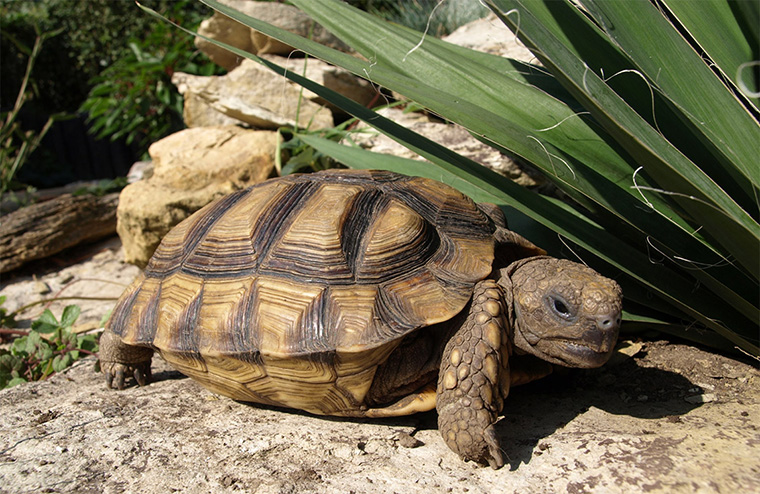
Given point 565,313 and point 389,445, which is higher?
point 565,313

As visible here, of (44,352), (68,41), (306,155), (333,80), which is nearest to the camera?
(44,352)

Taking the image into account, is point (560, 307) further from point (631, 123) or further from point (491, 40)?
point (491, 40)

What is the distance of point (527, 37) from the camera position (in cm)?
129

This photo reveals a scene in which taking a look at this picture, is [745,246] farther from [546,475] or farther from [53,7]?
[53,7]

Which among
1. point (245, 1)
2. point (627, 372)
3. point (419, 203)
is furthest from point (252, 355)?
point (245, 1)

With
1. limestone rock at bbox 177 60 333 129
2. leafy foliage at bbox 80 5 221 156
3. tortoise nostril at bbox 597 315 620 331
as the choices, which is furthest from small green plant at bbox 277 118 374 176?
leafy foliage at bbox 80 5 221 156

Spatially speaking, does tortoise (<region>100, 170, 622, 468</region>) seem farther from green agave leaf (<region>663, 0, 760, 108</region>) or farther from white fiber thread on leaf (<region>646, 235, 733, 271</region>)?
green agave leaf (<region>663, 0, 760, 108</region>)

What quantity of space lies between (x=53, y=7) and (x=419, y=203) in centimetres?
974

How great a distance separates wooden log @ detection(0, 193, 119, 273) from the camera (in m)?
4.31

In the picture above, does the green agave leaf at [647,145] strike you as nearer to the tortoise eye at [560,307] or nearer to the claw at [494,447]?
the tortoise eye at [560,307]

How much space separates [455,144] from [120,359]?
2.01m

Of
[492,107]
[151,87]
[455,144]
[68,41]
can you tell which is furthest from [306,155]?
[68,41]

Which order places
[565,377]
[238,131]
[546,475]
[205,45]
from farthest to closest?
1. [205,45]
2. [238,131]
3. [565,377]
4. [546,475]

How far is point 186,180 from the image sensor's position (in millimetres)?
3809
